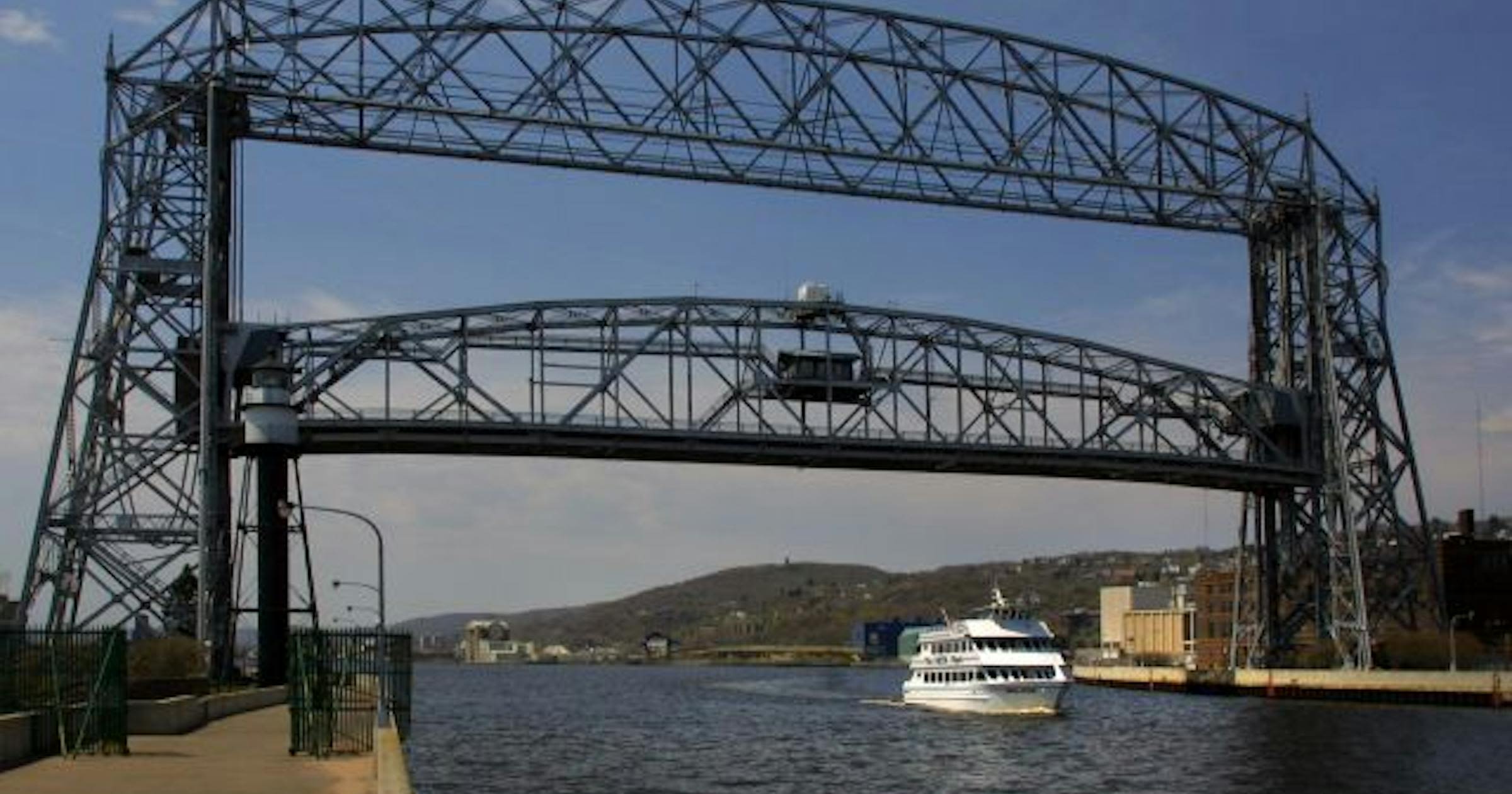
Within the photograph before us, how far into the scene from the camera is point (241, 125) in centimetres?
7019

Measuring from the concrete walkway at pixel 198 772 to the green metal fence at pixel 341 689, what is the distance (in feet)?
2.54

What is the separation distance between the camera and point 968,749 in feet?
216

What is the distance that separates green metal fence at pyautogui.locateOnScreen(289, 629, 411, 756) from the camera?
35594mm

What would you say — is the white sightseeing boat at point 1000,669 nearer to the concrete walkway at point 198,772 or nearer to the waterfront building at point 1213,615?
the concrete walkway at point 198,772

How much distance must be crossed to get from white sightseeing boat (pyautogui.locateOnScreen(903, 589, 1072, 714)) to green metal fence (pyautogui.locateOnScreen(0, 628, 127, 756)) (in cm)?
5947

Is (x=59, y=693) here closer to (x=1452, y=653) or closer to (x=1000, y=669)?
(x=1000, y=669)

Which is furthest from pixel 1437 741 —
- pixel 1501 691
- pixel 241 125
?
pixel 241 125

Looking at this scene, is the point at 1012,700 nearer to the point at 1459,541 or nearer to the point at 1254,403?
the point at 1254,403

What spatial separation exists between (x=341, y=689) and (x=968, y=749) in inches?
1087

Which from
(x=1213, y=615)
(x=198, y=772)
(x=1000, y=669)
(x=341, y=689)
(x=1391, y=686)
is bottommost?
(x=1391, y=686)

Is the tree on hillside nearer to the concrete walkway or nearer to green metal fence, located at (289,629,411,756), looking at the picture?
green metal fence, located at (289,629,411,756)

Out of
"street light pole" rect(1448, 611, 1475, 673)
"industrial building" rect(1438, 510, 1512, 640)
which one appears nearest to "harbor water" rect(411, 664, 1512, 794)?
"street light pole" rect(1448, 611, 1475, 673)

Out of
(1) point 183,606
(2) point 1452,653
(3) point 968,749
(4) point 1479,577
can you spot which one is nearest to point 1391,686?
(2) point 1452,653

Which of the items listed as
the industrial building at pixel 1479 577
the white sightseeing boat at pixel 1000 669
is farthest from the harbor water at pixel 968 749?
the industrial building at pixel 1479 577
